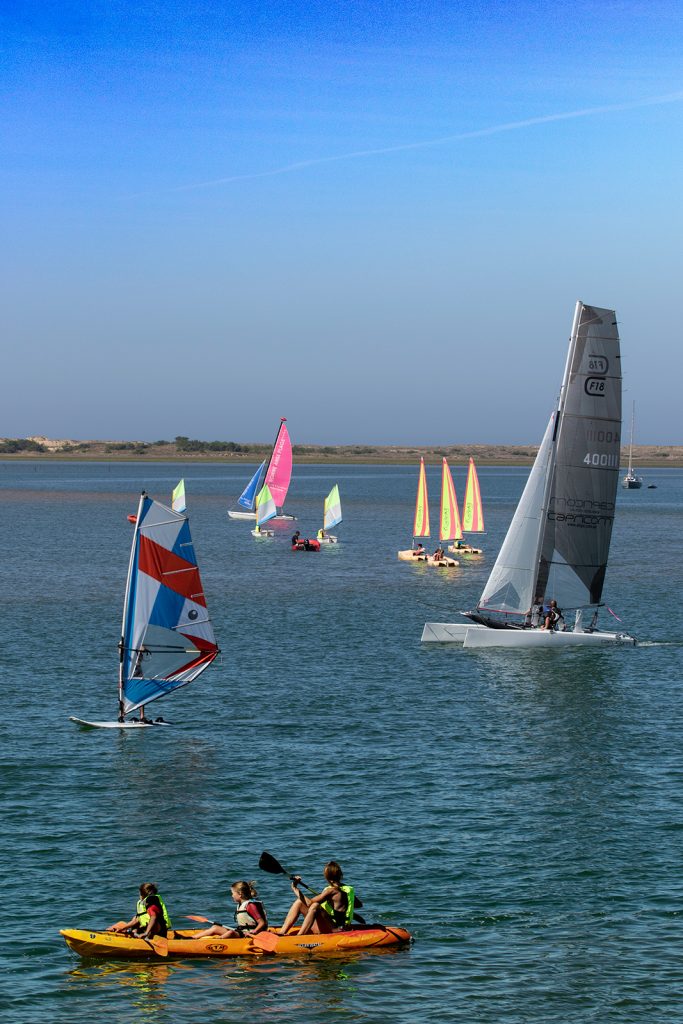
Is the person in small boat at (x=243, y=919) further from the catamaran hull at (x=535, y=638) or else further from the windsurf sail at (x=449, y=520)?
the windsurf sail at (x=449, y=520)

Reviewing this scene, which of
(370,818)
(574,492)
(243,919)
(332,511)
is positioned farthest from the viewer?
(332,511)

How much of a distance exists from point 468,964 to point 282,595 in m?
56.7

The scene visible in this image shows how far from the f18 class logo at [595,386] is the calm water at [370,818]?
11.7 metres

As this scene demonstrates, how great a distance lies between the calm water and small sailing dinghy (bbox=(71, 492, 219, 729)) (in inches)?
58.5

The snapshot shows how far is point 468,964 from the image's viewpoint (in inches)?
1013

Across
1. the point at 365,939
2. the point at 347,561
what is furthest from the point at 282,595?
the point at 365,939

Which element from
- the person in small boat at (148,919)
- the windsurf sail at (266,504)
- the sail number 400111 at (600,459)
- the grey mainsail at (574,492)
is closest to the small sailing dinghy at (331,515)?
the windsurf sail at (266,504)

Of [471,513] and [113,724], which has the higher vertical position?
[471,513]

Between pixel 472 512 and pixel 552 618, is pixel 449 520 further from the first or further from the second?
pixel 552 618

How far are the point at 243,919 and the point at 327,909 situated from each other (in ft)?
5.53

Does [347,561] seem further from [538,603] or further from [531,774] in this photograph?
[531,774]

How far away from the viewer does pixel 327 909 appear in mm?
26219

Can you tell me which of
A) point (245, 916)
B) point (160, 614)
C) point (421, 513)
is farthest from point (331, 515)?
point (245, 916)

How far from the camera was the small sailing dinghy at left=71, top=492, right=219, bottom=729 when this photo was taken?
4247 cm
